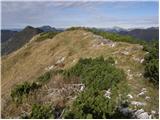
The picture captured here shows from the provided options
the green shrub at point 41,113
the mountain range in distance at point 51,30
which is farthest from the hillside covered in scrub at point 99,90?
the mountain range in distance at point 51,30

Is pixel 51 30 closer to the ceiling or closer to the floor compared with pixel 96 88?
closer to the ceiling

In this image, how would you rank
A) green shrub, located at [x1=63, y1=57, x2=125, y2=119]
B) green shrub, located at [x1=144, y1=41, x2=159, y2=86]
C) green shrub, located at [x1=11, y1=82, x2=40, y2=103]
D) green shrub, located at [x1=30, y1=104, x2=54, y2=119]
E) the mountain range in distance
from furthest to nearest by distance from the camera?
the mountain range in distance < green shrub, located at [x1=144, y1=41, x2=159, y2=86] < green shrub, located at [x1=11, y1=82, x2=40, y2=103] < green shrub, located at [x1=63, y1=57, x2=125, y2=119] < green shrub, located at [x1=30, y1=104, x2=54, y2=119]

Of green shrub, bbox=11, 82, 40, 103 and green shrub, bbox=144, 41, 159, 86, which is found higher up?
green shrub, bbox=144, 41, 159, 86

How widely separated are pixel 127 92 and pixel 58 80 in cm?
365

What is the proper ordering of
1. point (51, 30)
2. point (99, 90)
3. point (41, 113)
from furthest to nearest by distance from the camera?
point (51, 30), point (99, 90), point (41, 113)

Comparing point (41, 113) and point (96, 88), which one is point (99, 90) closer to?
point (96, 88)

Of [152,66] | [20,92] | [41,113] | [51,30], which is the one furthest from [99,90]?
[51,30]

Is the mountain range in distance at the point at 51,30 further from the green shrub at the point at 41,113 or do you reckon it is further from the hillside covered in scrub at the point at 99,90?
the green shrub at the point at 41,113

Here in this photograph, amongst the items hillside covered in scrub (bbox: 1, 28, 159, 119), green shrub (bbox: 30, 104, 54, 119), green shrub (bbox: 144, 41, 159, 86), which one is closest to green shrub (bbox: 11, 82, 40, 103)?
hillside covered in scrub (bbox: 1, 28, 159, 119)

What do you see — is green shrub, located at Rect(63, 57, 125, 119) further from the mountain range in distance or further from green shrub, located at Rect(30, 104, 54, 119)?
the mountain range in distance

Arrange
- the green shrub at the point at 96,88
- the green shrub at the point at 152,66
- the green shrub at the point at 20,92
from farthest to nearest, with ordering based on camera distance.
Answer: the green shrub at the point at 152,66, the green shrub at the point at 20,92, the green shrub at the point at 96,88

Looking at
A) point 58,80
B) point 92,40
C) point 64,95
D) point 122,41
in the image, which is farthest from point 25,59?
point 64,95

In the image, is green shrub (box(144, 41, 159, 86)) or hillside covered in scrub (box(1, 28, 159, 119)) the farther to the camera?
green shrub (box(144, 41, 159, 86))

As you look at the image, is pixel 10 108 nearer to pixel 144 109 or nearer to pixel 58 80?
pixel 58 80
